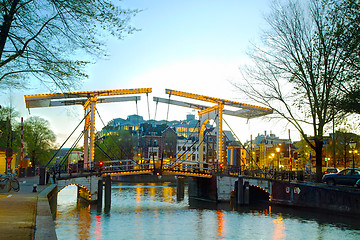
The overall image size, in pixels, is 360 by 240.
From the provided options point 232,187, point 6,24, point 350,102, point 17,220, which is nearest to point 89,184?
point 232,187

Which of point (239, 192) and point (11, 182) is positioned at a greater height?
point (11, 182)

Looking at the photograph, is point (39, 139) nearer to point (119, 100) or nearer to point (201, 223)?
point (119, 100)

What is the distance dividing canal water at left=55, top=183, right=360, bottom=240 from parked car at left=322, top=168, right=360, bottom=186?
6.73 feet

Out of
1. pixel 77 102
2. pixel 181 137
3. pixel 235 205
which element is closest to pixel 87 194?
pixel 77 102

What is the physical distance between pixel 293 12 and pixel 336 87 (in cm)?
647

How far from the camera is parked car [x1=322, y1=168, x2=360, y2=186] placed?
21.4 metres

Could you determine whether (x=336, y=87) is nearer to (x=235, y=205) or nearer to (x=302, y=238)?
(x=302, y=238)

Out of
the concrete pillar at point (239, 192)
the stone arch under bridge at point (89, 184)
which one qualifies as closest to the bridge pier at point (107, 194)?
the stone arch under bridge at point (89, 184)

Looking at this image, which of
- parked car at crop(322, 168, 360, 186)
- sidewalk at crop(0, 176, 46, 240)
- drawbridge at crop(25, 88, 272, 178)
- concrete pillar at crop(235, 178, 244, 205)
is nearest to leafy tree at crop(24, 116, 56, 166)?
drawbridge at crop(25, 88, 272, 178)

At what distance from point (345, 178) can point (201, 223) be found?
8364 millimetres

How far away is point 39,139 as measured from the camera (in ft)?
179

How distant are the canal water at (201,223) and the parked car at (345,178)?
6.73 ft

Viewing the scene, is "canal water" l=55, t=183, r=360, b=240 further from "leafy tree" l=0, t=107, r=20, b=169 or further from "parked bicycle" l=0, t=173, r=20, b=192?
"leafy tree" l=0, t=107, r=20, b=169

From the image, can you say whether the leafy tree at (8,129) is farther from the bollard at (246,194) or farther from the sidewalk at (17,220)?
the sidewalk at (17,220)
